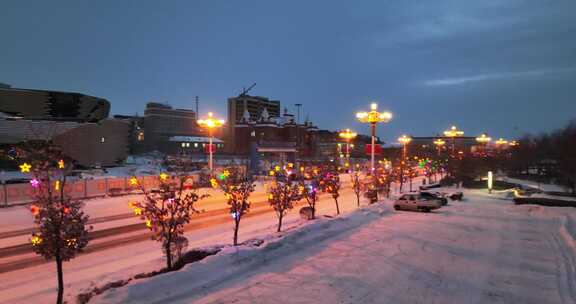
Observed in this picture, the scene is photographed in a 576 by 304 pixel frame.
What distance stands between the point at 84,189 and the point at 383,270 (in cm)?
3300

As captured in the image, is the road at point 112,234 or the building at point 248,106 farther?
the building at point 248,106

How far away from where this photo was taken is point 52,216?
1056cm

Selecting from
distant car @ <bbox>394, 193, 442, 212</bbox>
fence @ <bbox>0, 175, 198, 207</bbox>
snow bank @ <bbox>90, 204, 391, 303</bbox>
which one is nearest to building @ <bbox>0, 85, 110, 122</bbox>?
fence @ <bbox>0, 175, 198, 207</bbox>

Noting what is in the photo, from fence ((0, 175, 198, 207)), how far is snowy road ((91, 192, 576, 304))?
17525mm

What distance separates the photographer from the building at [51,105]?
56000 millimetres

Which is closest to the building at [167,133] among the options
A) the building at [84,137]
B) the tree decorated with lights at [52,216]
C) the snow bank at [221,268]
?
the building at [84,137]

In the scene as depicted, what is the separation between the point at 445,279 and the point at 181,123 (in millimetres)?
109584

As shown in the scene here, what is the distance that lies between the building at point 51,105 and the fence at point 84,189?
25641mm

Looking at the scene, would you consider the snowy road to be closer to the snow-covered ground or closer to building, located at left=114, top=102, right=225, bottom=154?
the snow-covered ground

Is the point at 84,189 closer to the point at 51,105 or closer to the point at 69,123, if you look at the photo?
the point at 69,123

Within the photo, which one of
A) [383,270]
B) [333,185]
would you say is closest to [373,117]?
[333,185]

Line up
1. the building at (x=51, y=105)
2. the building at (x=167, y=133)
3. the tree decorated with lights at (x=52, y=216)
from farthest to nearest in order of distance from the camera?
the building at (x=167, y=133)
the building at (x=51, y=105)
the tree decorated with lights at (x=52, y=216)

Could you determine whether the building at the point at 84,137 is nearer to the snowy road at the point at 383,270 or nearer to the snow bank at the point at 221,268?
the snow bank at the point at 221,268

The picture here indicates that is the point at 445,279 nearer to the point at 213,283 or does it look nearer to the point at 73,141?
the point at 213,283
